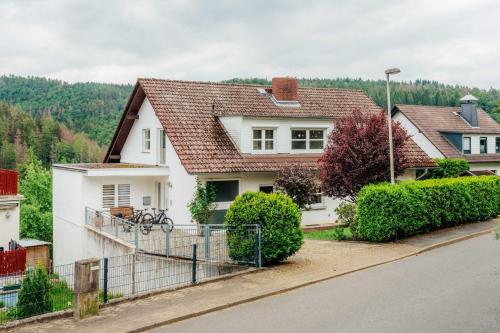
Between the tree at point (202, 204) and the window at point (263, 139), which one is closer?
the tree at point (202, 204)

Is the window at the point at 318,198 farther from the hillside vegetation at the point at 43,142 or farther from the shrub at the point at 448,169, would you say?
the hillside vegetation at the point at 43,142

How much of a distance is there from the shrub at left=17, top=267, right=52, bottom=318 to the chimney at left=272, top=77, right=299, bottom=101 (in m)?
19.1

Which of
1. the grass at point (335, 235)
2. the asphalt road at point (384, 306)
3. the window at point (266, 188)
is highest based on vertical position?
the window at point (266, 188)

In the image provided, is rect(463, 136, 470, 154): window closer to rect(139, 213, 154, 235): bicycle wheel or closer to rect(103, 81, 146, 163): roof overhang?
rect(103, 81, 146, 163): roof overhang

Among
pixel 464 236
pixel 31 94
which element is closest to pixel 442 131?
pixel 464 236

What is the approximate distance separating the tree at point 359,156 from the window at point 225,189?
13.5ft

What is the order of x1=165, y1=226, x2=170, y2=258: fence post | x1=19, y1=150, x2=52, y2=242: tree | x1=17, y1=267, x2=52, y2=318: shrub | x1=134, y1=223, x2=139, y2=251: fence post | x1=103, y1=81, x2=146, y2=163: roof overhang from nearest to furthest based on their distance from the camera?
x1=17, y1=267, x2=52, y2=318: shrub < x1=165, y1=226, x2=170, y2=258: fence post < x1=134, y1=223, x2=139, y2=251: fence post < x1=103, y1=81, x2=146, y2=163: roof overhang < x1=19, y1=150, x2=52, y2=242: tree

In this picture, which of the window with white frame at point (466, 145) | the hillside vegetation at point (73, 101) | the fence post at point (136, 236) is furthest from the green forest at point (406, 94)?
the fence post at point (136, 236)

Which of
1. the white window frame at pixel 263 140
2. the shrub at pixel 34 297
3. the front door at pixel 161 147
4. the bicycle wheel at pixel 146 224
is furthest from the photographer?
the front door at pixel 161 147

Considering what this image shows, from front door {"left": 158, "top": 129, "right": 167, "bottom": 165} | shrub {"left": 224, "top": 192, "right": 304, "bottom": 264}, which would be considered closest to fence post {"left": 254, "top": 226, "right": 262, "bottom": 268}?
shrub {"left": 224, "top": 192, "right": 304, "bottom": 264}

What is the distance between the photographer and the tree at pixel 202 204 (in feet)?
76.1

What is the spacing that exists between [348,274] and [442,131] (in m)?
32.3

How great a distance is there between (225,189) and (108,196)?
219 inches

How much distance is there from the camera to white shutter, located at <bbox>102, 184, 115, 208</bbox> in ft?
82.6
